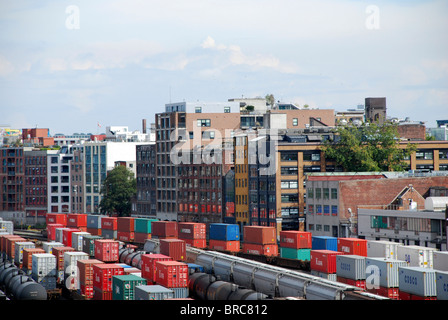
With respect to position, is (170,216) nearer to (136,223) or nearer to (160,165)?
(160,165)

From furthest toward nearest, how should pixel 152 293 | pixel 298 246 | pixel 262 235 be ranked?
pixel 262 235 < pixel 298 246 < pixel 152 293

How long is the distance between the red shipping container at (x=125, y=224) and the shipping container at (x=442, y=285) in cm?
9383

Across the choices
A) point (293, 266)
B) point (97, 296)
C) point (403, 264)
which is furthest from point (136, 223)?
point (403, 264)

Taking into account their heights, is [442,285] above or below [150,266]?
below

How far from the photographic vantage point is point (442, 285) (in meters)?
66.8

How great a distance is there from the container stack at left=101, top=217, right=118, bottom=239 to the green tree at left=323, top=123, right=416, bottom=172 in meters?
46.5

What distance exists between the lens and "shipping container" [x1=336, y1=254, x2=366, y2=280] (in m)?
78.8

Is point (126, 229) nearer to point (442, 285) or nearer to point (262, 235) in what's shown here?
point (262, 235)

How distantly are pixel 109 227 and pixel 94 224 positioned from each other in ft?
23.2


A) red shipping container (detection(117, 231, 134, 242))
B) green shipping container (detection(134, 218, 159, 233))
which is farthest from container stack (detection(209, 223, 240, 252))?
red shipping container (detection(117, 231, 134, 242))

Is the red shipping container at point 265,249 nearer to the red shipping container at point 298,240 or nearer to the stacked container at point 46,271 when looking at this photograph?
the red shipping container at point 298,240

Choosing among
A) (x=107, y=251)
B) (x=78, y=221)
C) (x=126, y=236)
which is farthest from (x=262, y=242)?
(x=78, y=221)
